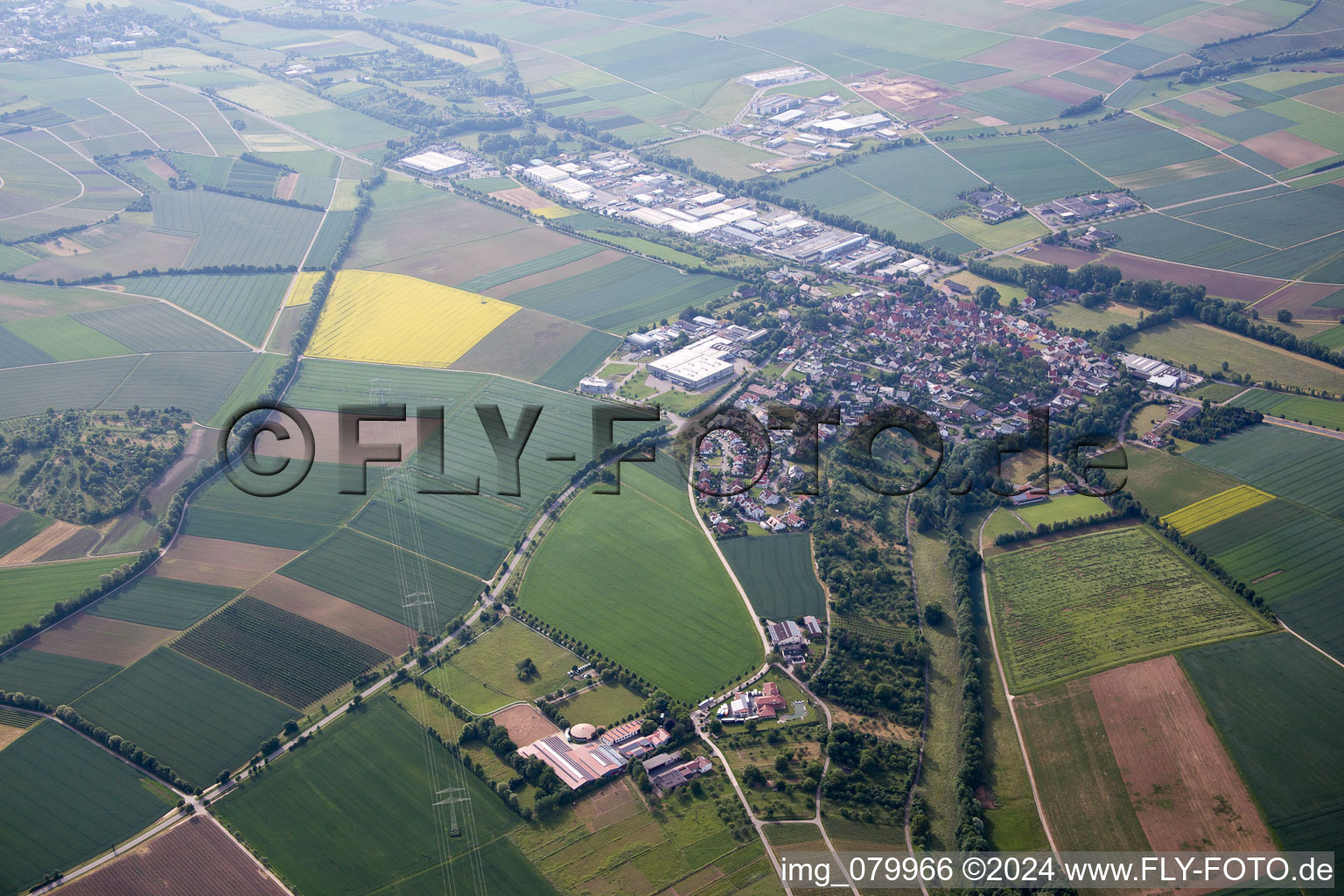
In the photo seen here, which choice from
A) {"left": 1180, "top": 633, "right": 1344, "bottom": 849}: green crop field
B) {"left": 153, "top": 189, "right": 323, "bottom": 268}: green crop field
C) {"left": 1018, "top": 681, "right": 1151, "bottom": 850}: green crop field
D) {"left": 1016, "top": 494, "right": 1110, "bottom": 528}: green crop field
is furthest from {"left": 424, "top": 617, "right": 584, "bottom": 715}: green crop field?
{"left": 153, "top": 189, "right": 323, "bottom": 268}: green crop field

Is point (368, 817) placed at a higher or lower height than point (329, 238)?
lower

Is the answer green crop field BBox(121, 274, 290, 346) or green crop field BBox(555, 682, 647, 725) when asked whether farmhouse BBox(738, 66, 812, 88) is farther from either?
green crop field BBox(555, 682, 647, 725)

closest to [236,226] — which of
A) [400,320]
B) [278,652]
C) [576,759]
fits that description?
[400,320]

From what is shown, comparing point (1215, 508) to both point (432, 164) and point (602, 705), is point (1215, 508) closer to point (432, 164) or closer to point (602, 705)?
point (602, 705)

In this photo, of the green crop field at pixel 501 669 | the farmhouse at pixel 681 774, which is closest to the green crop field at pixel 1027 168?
the green crop field at pixel 501 669

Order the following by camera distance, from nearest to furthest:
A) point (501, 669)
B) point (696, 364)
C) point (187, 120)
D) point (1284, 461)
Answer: point (501, 669) → point (1284, 461) → point (696, 364) → point (187, 120)

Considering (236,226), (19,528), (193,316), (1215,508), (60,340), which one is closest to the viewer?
(1215,508)

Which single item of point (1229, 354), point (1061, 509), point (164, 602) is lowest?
point (164, 602)

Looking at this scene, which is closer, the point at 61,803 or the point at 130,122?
the point at 61,803

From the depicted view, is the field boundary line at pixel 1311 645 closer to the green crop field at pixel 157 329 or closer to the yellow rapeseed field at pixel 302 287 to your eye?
the green crop field at pixel 157 329
